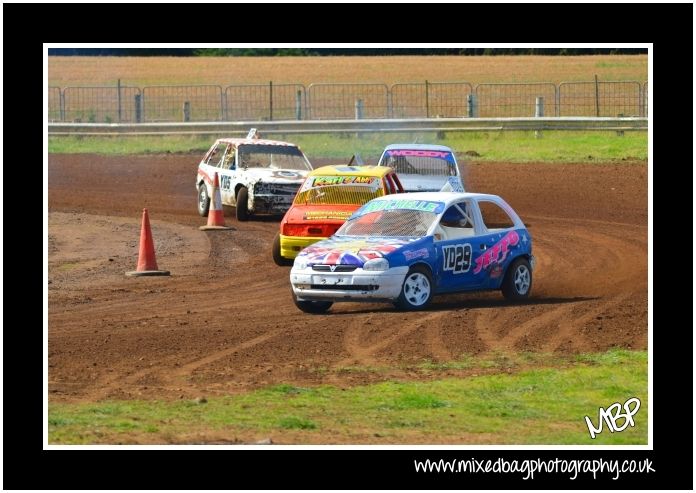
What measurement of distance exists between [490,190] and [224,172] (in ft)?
22.3

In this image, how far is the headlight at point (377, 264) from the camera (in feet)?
48.8

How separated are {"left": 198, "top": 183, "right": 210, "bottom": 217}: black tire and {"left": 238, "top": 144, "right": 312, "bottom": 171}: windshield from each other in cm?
121

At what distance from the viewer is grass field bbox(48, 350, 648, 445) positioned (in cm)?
1007

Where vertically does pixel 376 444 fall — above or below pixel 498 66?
below

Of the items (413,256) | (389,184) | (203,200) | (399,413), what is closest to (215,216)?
(203,200)

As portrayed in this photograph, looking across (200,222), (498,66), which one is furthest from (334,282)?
(498,66)

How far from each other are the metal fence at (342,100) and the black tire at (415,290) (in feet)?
84.5

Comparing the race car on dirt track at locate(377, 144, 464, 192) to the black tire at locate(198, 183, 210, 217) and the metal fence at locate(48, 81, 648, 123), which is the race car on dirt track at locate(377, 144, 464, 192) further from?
the metal fence at locate(48, 81, 648, 123)

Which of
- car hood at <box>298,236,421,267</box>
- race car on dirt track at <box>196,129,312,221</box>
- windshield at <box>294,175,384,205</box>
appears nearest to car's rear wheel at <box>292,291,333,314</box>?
car hood at <box>298,236,421,267</box>

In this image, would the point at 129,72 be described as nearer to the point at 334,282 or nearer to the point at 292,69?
the point at 292,69

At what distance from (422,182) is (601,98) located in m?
16.1

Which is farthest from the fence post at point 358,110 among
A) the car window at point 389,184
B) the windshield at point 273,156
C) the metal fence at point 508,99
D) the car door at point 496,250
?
the car door at point 496,250

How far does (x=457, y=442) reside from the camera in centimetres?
991

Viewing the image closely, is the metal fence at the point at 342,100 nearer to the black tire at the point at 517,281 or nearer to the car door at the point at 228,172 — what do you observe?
the car door at the point at 228,172
